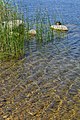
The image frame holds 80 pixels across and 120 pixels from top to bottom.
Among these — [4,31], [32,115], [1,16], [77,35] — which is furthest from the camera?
[77,35]

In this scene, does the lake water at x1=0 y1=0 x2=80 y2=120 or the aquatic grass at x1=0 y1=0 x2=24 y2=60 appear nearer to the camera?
the lake water at x1=0 y1=0 x2=80 y2=120

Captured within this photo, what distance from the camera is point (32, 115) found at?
23.9 feet

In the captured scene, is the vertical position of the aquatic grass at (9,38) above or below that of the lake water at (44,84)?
above

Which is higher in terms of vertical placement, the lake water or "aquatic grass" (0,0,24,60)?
"aquatic grass" (0,0,24,60)

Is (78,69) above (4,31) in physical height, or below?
below

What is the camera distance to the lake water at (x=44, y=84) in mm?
7477

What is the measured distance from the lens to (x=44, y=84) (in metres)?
9.20

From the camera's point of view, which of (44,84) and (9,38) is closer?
(44,84)

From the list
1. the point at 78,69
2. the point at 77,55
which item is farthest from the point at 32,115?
the point at 77,55

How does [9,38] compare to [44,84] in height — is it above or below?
above

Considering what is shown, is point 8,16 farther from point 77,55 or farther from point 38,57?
point 77,55

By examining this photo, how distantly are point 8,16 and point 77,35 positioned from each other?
5.15 m

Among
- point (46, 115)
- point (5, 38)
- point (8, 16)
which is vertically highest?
point (8, 16)

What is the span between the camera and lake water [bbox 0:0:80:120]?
294 inches
